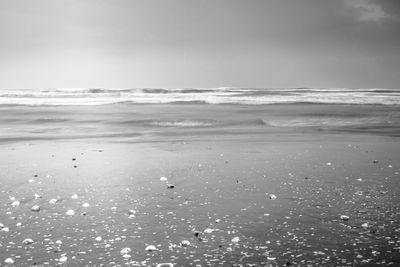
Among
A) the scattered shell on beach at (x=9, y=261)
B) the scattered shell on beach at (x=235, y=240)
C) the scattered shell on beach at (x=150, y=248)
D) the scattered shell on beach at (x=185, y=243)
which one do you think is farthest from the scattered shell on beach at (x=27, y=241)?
the scattered shell on beach at (x=235, y=240)

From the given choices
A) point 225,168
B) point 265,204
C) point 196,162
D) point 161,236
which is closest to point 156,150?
point 196,162

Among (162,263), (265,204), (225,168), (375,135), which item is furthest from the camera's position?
(375,135)

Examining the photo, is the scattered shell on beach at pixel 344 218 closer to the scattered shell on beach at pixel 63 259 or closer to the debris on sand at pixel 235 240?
the debris on sand at pixel 235 240

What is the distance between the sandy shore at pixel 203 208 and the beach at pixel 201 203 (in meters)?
0.02

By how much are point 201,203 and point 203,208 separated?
1.12 ft

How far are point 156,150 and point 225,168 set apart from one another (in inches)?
157

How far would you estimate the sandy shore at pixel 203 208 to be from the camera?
4945 mm

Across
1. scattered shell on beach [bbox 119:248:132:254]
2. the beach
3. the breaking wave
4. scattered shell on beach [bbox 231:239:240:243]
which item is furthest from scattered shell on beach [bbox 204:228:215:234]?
the breaking wave

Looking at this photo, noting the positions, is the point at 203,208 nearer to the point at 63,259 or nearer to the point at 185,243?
the point at 185,243

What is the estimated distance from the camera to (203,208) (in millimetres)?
7016

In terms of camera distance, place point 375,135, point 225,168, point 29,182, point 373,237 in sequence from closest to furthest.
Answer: point 373,237 < point 29,182 < point 225,168 < point 375,135

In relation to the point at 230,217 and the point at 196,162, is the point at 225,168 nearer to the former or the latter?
the point at 196,162

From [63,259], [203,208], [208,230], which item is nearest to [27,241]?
→ [63,259]

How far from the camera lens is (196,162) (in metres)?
11.8
